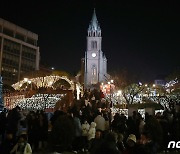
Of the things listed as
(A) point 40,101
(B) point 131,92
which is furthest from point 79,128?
(B) point 131,92

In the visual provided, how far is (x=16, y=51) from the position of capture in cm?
9462

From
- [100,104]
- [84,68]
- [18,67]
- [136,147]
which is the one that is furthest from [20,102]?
[84,68]

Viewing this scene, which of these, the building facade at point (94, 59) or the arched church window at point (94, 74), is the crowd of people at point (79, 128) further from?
the arched church window at point (94, 74)

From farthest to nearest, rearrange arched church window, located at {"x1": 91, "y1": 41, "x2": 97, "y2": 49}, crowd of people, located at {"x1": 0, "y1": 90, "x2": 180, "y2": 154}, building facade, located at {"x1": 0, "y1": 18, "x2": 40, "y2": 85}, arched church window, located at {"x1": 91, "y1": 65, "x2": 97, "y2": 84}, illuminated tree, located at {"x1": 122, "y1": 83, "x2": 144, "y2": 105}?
arched church window, located at {"x1": 91, "y1": 41, "x2": 97, "y2": 49}, arched church window, located at {"x1": 91, "y1": 65, "x2": 97, "y2": 84}, building facade, located at {"x1": 0, "y1": 18, "x2": 40, "y2": 85}, illuminated tree, located at {"x1": 122, "y1": 83, "x2": 144, "y2": 105}, crowd of people, located at {"x1": 0, "y1": 90, "x2": 180, "y2": 154}

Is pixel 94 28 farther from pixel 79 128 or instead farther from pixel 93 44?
pixel 79 128

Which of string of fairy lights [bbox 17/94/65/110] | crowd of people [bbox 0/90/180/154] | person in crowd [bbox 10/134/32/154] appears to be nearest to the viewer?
person in crowd [bbox 10/134/32/154]

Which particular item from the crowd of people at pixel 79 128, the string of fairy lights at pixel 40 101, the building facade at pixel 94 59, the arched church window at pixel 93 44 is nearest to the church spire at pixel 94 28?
the building facade at pixel 94 59

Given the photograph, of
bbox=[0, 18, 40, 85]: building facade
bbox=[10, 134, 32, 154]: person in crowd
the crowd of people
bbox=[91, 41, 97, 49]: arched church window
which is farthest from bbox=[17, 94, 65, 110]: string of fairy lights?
bbox=[91, 41, 97, 49]: arched church window

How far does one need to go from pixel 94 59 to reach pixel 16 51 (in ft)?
116

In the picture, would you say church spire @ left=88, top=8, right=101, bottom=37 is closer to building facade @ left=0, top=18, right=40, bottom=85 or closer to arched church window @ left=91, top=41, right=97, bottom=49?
arched church window @ left=91, top=41, right=97, bottom=49

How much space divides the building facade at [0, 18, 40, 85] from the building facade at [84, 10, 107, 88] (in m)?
23.2

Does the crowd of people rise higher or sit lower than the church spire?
lower

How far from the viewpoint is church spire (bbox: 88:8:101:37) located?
130000 millimetres

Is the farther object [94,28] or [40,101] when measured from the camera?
[94,28]
